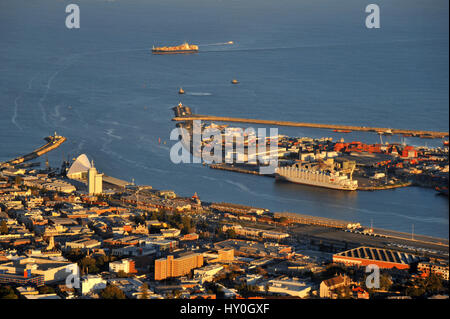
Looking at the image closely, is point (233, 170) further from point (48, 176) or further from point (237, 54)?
point (237, 54)

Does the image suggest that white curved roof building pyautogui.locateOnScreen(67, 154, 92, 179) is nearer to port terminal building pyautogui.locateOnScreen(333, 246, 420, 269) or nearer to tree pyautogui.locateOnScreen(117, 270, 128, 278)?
tree pyautogui.locateOnScreen(117, 270, 128, 278)

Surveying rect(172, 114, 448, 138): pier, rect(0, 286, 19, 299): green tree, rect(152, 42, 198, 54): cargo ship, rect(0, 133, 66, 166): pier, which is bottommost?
rect(0, 286, 19, 299): green tree

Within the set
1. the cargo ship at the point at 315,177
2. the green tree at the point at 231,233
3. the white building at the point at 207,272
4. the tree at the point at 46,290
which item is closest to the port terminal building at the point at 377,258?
the white building at the point at 207,272

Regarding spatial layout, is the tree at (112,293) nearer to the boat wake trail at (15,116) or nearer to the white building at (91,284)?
the white building at (91,284)

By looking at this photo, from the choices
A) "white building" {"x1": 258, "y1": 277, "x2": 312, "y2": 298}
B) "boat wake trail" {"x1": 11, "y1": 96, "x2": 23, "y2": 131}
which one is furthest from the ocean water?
"white building" {"x1": 258, "y1": 277, "x2": 312, "y2": 298}

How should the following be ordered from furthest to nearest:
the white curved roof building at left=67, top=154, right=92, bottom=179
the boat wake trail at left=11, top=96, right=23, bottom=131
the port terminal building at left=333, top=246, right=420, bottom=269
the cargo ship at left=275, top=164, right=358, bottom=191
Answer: the boat wake trail at left=11, top=96, right=23, bottom=131 < the white curved roof building at left=67, top=154, right=92, bottom=179 < the cargo ship at left=275, top=164, right=358, bottom=191 < the port terminal building at left=333, top=246, right=420, bottom=269

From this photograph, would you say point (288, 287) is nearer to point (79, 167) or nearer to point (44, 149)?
point (79, 167)

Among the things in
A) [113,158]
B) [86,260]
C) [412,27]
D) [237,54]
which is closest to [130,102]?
[113,158]
